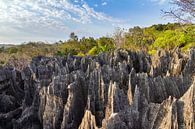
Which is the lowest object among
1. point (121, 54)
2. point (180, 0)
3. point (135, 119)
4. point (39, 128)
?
point (39, 128)

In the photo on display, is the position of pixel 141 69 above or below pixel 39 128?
above

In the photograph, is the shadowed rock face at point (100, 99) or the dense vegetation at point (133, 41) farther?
the dense vegetation at point (133, 41)

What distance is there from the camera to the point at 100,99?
19.1 feet

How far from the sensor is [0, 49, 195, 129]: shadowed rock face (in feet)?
14.7

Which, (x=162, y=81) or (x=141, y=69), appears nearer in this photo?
(x=162, y=81)

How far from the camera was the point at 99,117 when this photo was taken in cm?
563

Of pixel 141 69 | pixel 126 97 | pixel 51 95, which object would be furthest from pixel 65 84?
pixel 141 69

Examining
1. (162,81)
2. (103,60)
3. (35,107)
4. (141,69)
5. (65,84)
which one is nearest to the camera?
(162,81)

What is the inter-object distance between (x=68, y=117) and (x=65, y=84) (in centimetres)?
73

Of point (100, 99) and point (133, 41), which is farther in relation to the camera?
point (133, 41)

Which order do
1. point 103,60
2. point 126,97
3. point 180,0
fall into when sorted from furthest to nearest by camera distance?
point 180,0, point 103,60, point 126,97

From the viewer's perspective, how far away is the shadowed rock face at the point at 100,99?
449 centimetres

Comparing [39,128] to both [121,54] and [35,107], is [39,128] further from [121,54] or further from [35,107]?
[121,54]

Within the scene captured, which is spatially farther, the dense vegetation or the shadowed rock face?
the dense vegetation
